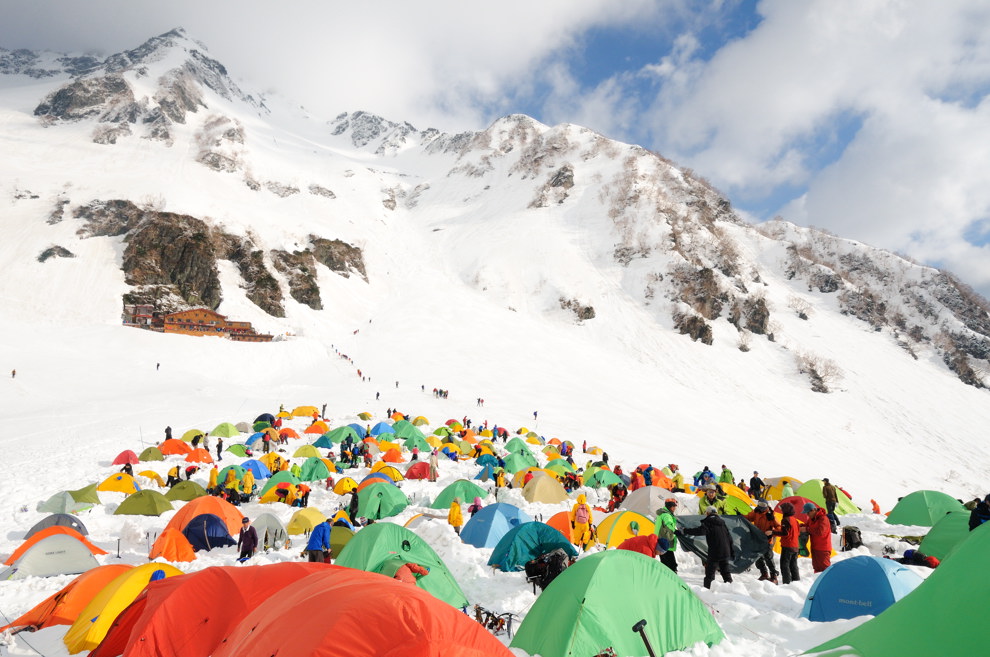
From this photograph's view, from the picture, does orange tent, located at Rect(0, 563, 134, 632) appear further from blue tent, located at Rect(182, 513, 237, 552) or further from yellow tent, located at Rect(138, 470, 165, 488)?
yellow tent, located at Rect(138, 470, 165, 488)

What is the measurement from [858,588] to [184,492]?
55.9 ft

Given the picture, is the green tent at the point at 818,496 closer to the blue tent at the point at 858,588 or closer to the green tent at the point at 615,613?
the blue tent at the point at 858,588

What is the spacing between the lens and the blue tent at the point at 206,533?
11.1 metres

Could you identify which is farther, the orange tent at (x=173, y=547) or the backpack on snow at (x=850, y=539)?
the backpack on snow at (x=850, y=539)

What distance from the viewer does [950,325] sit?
8119 centimetres

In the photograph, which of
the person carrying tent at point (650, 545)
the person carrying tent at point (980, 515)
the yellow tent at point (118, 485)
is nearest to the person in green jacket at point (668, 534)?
the person carrying tent at point (650, 545)

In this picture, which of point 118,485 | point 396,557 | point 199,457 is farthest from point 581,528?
point 199,457

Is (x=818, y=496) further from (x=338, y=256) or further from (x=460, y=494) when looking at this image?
(x=338, y=256)

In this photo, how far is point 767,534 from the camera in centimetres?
894

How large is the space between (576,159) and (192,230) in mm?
101344

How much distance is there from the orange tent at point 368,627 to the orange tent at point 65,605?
463 cm

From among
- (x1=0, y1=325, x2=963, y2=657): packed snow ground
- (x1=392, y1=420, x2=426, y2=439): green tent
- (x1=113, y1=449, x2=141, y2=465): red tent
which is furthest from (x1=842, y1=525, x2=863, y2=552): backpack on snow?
(x1=113, y1=449, x2=141, y2=465): red tent

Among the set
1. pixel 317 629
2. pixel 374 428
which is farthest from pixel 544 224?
pixel 317 629

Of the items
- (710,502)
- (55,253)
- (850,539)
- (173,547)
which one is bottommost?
(173,547)
